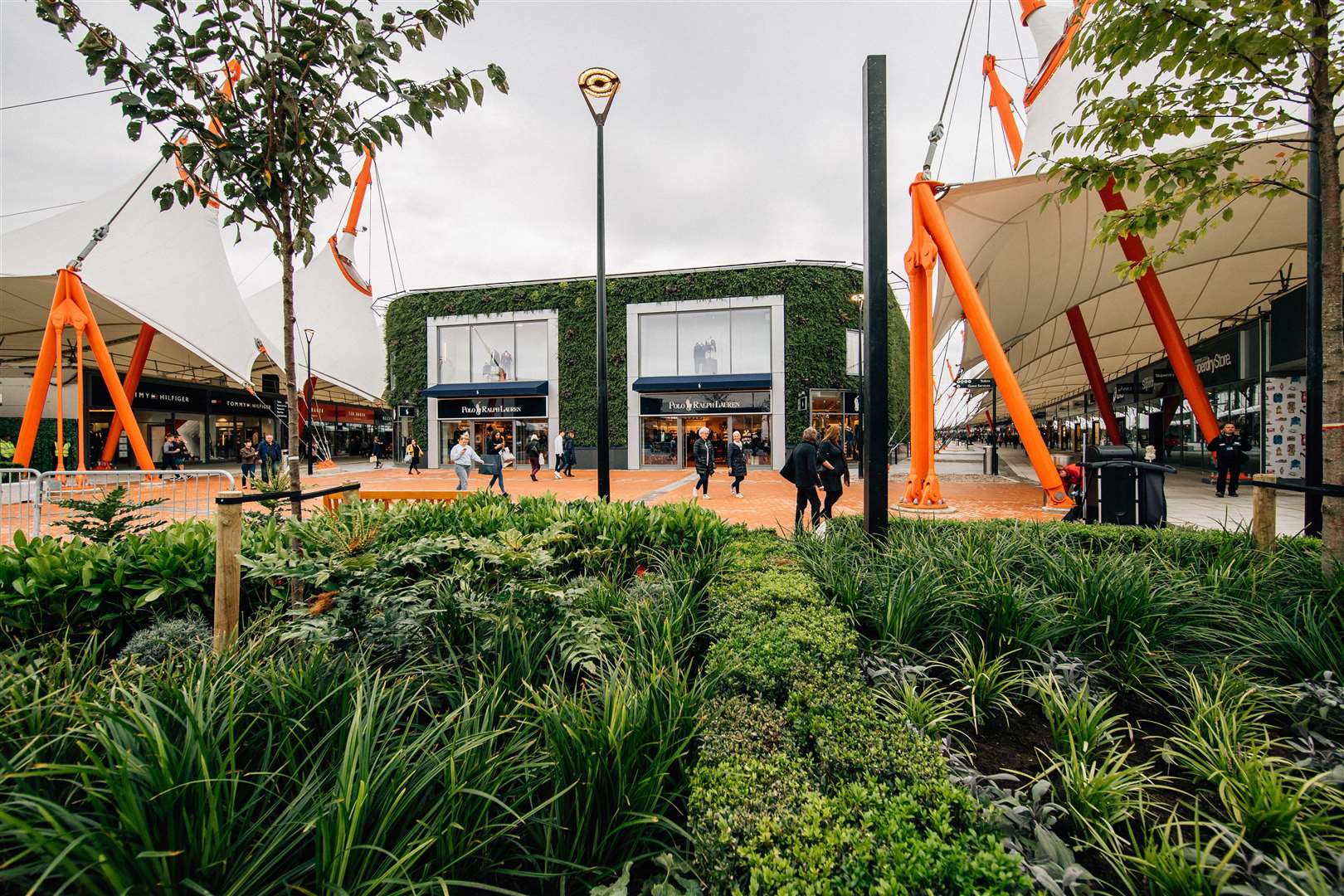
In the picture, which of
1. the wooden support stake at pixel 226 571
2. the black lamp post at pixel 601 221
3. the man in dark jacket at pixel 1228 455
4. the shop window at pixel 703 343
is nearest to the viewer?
the wooden support stake at pixel 226 571

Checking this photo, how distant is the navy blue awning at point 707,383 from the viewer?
80.7 ft

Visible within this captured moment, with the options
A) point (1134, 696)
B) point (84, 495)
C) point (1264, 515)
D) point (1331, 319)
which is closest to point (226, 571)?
point (1134, 696)

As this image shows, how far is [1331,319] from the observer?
3713 millimetres

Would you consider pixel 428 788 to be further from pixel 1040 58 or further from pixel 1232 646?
pixel 1040 58

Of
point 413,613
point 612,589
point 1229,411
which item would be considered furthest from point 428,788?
point 1229,411

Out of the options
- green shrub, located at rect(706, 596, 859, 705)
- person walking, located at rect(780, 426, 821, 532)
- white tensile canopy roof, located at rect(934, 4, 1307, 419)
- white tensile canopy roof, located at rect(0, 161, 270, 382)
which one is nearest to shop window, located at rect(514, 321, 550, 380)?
white tensile canopy roof, located at rect(0, 161, 270, 382)

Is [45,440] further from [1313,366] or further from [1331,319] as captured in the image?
[1313,366]

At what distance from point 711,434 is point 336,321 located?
2189 centimetres

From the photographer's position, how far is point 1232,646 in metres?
2.89

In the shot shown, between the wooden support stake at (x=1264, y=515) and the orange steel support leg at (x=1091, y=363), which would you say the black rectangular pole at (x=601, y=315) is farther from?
the orange steel support leg at (x=1091, y=363)

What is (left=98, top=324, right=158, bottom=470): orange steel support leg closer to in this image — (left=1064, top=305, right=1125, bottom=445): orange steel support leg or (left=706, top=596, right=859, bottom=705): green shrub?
(left=706, top=596, right=859, bottom=705): green shrub

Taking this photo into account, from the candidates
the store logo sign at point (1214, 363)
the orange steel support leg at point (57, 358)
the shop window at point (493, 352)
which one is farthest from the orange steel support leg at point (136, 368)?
the store logo sign at point (1214, 363)

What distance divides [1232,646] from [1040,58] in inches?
713

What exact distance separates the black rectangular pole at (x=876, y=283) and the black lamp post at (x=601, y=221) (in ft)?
12.2
